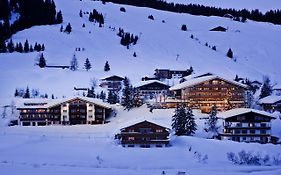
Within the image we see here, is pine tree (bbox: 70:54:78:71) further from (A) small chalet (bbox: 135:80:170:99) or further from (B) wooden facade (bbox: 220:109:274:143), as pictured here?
(B) wooden facade (bbox: 220:109:274:143)

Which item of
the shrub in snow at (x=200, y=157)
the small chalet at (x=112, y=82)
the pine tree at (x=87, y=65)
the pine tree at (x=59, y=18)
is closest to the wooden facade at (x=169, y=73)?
the small chalet at (x=112, y=82)

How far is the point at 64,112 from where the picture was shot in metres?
67.2

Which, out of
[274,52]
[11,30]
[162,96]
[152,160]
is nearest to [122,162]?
[152,160]

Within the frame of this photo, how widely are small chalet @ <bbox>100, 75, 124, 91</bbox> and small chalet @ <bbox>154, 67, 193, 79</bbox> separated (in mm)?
9592

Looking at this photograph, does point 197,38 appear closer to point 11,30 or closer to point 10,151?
point 11,30

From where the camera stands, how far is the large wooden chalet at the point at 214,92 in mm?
76562

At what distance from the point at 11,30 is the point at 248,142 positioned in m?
79.4

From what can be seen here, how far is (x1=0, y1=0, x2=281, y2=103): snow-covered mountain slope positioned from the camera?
315 ft

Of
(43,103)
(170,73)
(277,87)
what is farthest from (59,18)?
(43,103)

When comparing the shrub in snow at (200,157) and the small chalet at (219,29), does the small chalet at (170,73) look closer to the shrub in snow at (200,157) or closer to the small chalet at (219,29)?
the small chalet at (219,29)

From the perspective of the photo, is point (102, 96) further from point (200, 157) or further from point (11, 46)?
point (11, 46)

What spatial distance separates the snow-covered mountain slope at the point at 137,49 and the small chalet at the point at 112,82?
308 cm

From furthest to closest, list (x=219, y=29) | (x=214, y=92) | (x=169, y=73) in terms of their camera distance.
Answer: (x=219, y=29) → (x=169, y=73) → (x=214, y=92)

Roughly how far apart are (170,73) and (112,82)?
15.5 m
